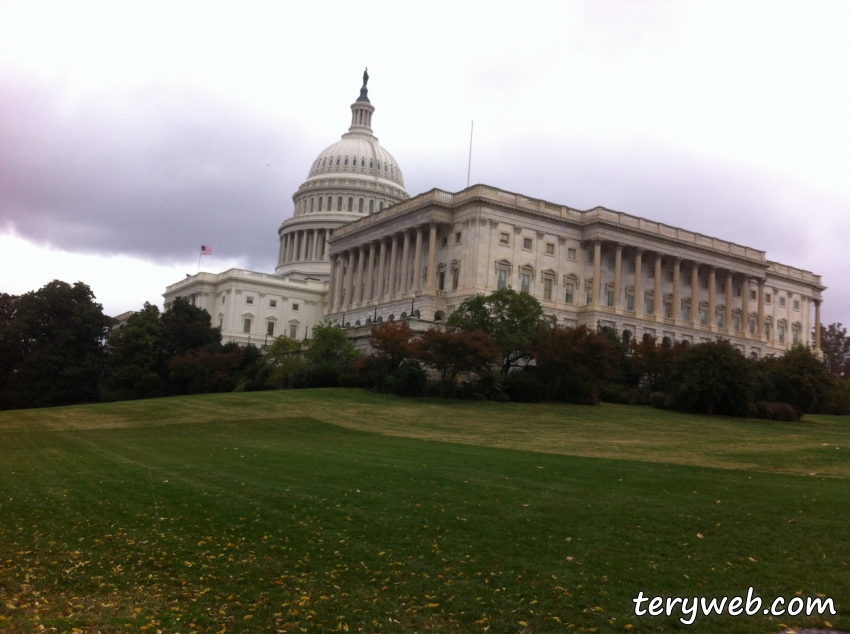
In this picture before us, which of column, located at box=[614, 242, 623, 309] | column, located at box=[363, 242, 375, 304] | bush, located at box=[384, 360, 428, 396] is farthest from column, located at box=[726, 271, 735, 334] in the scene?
bush, located at box=[384, 360, 428, 396]

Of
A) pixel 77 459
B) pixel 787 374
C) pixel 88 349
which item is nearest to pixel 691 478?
pixel 77 459

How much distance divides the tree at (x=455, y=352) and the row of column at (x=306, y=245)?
89.7 meters

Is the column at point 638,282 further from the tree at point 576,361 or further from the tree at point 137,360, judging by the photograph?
the tree at point 137,360

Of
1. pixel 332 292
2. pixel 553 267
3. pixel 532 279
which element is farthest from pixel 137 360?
pixel 553 267

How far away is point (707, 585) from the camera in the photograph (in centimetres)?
1341

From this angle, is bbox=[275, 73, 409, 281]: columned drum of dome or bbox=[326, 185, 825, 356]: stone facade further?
bbox=[275, 73, 409, 281]: columned drum of dome

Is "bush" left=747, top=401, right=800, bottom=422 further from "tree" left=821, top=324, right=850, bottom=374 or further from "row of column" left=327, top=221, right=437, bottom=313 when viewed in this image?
"tree" left=821, top=324, right=850, bottom=374

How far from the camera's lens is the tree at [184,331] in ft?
300

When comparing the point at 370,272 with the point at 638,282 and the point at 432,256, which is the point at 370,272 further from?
the point at 638,282

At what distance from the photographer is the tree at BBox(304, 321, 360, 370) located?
76438mm

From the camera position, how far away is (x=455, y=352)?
208 feet

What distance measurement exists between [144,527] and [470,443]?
2216 cm

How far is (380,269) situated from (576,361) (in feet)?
155

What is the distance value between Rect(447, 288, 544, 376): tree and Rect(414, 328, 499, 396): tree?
3.89 meters
